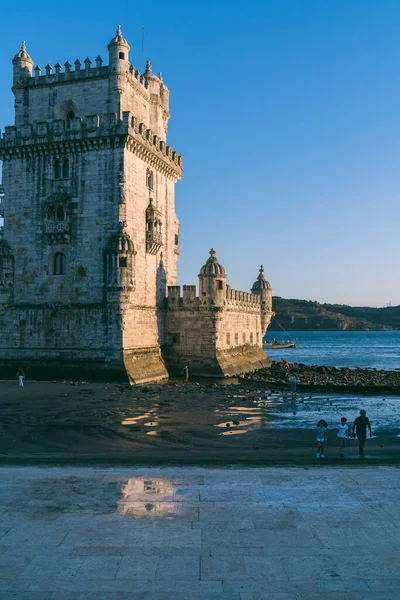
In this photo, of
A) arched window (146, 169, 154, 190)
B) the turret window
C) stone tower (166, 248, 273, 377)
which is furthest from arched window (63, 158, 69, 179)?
stone tower (166, 248, 273, 377)

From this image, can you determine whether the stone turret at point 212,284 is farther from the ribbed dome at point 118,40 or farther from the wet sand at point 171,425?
the ribbed dome at point 118,40

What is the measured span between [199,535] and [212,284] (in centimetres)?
3098

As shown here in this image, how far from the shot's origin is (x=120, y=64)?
117ft

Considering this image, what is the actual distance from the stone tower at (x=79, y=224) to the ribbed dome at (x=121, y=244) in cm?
7

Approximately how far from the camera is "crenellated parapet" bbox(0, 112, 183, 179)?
35.0m

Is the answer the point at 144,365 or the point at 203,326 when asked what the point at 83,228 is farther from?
the point at 203,326

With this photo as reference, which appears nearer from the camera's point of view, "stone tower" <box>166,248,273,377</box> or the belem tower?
the belem tower

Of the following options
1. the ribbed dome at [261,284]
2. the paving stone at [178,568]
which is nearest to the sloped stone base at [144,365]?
the ribbed dome at [261,284]

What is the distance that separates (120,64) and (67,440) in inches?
978

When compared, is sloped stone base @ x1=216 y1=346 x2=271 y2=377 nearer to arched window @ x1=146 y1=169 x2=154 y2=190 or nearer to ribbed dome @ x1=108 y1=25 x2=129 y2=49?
arched window @ x1=146 y1=169 x2=154 y2=190

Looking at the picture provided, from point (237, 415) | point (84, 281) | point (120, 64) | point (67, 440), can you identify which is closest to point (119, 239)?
point (84, 281)

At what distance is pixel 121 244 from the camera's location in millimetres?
34188

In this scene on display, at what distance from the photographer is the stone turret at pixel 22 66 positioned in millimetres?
37688

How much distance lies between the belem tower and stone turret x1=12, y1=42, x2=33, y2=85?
8cm
